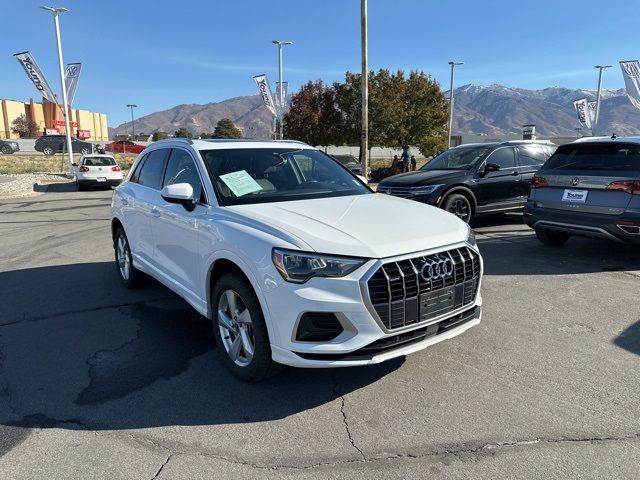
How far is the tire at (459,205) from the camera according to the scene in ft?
30.1

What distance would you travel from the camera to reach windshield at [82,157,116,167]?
20078 millimetres

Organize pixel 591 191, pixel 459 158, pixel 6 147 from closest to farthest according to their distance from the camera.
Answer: pixel 591 191 → pixel 459 158 → pixel 6 147

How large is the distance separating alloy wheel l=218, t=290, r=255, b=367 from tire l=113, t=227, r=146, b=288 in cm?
246

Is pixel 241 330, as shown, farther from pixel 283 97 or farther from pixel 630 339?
pixel 283 97

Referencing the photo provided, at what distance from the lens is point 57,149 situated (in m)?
48.8

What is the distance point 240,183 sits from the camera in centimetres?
410

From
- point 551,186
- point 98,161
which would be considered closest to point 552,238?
point 551,186

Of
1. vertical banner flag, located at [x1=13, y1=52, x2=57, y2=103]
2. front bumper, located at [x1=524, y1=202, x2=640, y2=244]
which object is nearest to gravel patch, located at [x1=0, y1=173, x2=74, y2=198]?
vertical banner flag, located at [x1=13, y1=52, x2=57, y2=103]

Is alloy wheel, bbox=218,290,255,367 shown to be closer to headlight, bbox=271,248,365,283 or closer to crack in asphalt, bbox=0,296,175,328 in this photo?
headlight, bbox=271,248,365,283

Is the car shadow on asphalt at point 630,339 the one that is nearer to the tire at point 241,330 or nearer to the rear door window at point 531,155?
the tire at point 241,330

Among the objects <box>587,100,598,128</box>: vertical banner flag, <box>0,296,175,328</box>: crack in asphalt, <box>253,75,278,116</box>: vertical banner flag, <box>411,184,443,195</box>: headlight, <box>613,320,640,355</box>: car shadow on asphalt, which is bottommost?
<box>613,320,640,355</box>: car shadow on asphalt

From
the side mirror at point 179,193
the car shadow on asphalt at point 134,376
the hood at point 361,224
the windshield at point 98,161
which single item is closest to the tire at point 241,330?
the car shadow on asphalt at point 134,376

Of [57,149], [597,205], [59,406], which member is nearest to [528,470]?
[59,406]

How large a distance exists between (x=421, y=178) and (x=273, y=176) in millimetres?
5643
